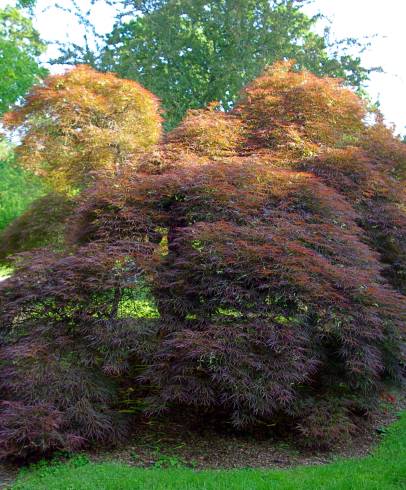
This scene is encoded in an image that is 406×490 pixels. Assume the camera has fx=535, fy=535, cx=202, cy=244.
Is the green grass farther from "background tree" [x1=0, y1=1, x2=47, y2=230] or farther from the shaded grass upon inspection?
"background tree" [x1=0, y1=1, x2=47, y2=230]

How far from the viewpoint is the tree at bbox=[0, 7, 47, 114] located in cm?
2020

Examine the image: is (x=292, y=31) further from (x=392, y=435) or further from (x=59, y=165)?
(x=392, y=435)

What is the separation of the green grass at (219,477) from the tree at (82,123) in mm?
5338

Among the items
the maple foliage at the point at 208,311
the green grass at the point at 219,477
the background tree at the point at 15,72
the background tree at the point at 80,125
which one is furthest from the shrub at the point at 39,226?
the background tree at the point at 15,72

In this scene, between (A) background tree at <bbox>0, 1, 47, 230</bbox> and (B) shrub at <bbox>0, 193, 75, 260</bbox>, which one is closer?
(B) shrub at <bbox>0, 193, 75, 260</bbox>

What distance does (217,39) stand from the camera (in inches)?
785

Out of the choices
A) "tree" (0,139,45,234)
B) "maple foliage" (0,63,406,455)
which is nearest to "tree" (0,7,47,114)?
"tree" (0,139,45,234)

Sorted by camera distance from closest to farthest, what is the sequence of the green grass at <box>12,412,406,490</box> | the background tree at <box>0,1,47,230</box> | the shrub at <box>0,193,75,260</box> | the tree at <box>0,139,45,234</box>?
the green grass at <box>12,412,406,490</box>
the shrub at <box>0,193,75,260</box>
the tree at <box>0,139,45,234</box>
the background tree at <box>0,1,47,230</box>

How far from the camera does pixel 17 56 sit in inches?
816

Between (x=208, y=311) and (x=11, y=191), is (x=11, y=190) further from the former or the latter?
(x=208, y=311)

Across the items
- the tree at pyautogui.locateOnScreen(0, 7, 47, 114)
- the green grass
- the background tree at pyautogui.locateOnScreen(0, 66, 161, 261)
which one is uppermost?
the tree at pyautogui.locateOnScreen(0, 7, 47, 114)

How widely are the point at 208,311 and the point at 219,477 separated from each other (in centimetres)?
148

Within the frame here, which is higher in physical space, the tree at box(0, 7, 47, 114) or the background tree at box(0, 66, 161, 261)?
the tree at box(0, 7, 47, 114)

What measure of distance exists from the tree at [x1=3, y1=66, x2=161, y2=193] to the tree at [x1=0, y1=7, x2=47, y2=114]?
10.9 meters
